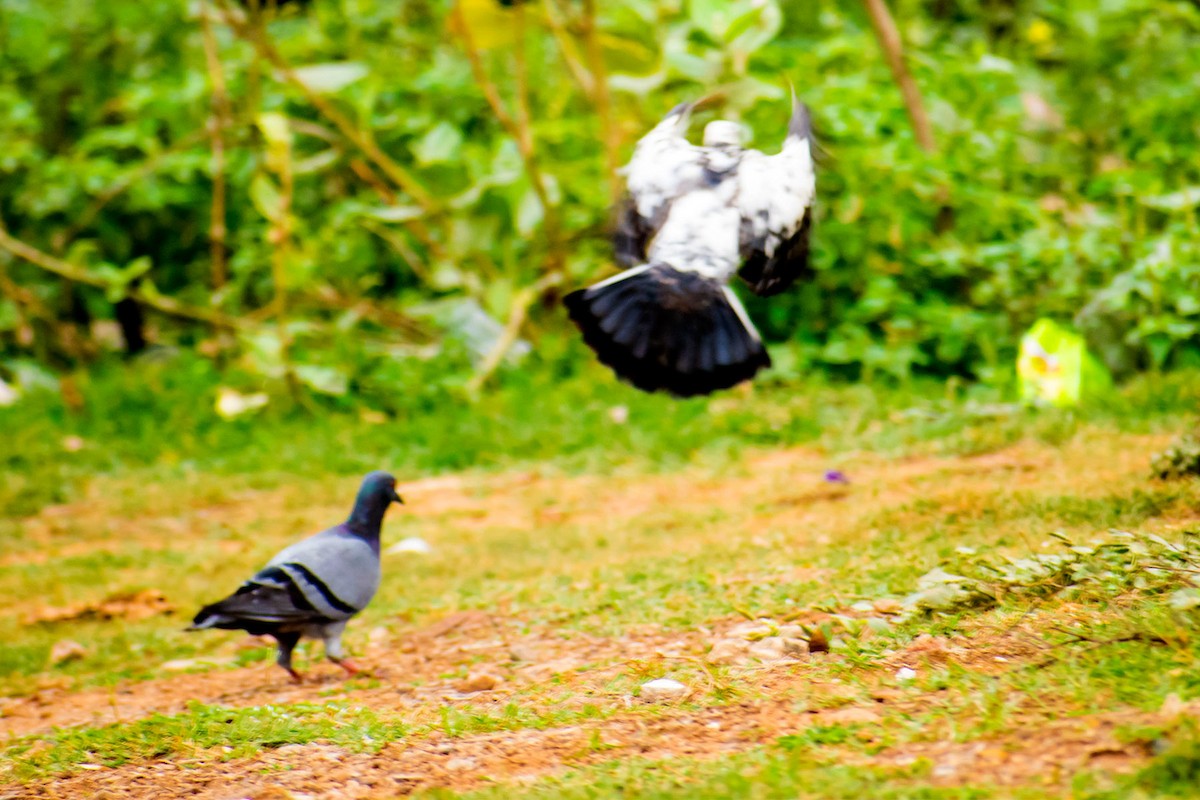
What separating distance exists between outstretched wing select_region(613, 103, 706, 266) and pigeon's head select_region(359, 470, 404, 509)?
976mm

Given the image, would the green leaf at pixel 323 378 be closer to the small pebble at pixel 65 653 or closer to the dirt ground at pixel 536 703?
the small pebble at pixel 65 653

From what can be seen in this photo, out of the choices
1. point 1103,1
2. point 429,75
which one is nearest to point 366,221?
point 429,75

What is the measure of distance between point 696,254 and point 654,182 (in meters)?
0.27

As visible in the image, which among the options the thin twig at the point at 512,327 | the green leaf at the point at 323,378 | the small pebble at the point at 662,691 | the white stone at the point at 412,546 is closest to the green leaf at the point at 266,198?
the green leaf at the point at 323,378

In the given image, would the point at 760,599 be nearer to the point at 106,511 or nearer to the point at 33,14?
the point at 106,511

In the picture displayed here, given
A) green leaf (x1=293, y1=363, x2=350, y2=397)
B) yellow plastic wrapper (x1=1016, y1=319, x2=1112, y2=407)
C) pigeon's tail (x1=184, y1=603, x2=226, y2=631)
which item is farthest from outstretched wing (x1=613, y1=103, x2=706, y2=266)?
green leaf (x1=293, y1=363, x2=350, y2=397)

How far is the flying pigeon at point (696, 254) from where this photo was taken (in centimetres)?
385

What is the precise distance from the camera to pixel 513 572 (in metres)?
5.00

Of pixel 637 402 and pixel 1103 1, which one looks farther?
pixel 1103 1

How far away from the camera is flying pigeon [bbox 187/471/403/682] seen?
154 inches

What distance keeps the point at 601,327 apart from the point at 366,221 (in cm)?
451

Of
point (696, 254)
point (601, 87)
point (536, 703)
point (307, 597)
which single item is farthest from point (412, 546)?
point (601, 87)

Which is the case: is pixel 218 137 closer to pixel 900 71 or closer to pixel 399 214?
pixel 399 214

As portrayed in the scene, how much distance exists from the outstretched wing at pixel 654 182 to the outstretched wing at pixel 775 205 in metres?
0.15
